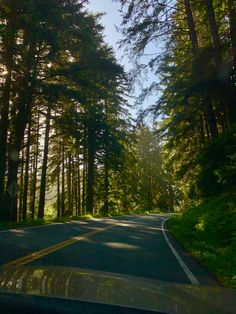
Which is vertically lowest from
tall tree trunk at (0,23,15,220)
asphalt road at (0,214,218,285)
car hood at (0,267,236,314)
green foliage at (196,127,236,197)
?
car hood at (0,267,236,314)

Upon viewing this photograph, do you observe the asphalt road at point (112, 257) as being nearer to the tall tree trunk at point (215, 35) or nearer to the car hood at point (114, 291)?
the car hood at point (114, 291)

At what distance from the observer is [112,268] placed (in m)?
8.52

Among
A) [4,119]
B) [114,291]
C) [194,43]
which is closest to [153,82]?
[194,43]

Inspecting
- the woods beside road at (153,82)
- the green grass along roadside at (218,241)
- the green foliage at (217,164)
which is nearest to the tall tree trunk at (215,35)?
the woods beside road at (153,82)

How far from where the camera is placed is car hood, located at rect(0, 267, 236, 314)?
323 cm

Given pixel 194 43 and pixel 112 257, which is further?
pixel 194 43

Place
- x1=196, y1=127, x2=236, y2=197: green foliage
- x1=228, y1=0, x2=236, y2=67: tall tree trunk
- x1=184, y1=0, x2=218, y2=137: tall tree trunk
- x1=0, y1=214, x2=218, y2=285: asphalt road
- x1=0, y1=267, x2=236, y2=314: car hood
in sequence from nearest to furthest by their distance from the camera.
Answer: x1=0, y1=267, x2=236, y2=314: car hood < x1=0, y1=214, x2=218, y2=285: asphalt road < x1=196, y1=127, x2=236, y2=197: green foliage < x1=228, y1=0, x2=236, y2=67: tall tree trunk < x1=184, y1=0, x2=218, y2=137: tall tree trunk

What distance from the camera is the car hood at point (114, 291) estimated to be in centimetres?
323

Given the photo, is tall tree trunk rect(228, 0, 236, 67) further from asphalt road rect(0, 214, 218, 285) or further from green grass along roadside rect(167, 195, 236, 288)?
asphalt road rect(0, 214, 218, 285)

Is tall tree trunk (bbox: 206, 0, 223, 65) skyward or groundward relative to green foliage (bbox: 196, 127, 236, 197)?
skyward

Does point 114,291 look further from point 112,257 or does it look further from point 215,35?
point 215,35

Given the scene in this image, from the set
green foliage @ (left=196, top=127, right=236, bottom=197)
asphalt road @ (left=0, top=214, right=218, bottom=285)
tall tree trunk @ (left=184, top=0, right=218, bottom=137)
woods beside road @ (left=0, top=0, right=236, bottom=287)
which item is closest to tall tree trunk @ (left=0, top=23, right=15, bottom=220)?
woods beside road @ (left=0, top=0, right=236, bottom=287)

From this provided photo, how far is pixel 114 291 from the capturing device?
3.65 m

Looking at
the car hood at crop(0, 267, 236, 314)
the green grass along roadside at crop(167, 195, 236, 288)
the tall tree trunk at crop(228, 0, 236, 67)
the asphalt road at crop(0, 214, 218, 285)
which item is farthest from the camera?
the tall tree trunk at crop(228, 0, 236, 67)
